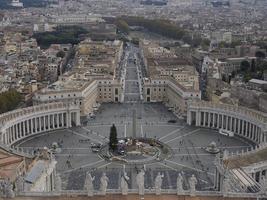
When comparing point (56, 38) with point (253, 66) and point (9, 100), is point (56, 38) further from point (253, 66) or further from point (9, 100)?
point (9, 100)

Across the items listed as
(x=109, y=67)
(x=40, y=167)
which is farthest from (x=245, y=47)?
(x=40, y=167)

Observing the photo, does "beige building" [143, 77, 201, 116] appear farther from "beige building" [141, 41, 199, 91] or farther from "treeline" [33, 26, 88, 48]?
"treeline" [33, 26, 88, 48]

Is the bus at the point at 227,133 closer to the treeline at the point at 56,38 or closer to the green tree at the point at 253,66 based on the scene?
the green tree at the point at 253,66

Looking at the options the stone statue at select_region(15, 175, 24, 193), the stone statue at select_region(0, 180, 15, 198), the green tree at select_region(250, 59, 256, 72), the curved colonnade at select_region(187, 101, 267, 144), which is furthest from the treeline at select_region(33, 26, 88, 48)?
the stone statue at select_region(0, 180, 15, 198)

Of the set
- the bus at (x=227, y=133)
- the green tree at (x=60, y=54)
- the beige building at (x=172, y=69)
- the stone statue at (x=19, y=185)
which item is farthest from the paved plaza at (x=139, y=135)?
the green tree at (x=60, y=54)

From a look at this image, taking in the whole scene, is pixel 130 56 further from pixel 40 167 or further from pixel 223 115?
pixel 40 167

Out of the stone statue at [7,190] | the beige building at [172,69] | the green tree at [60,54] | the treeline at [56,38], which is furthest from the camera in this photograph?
the treeline at [56,38]
